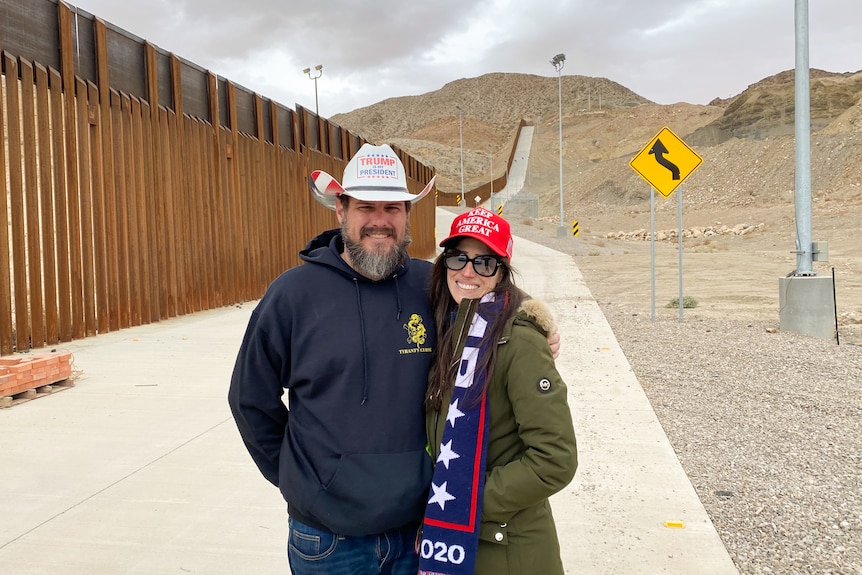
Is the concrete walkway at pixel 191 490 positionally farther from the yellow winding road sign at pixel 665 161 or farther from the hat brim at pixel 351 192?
the yellow winding road sign at pixel 665 161

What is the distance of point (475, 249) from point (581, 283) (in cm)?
1579

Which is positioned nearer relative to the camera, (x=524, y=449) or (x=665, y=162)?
(x=524, y=449)

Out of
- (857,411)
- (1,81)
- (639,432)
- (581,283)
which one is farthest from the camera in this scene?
(581,283)

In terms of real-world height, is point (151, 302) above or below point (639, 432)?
above

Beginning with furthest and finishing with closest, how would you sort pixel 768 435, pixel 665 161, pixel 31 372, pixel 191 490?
1. pixel 665 161
2. pixel 31 372
3. pixel 768 435
4. pixel 191 490

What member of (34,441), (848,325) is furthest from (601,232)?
(34,441)

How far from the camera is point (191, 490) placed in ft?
13.9

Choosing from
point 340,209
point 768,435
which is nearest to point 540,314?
point 340,209

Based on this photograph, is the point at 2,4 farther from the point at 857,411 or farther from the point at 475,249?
the point at 857,411

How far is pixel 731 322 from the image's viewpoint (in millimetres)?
11125

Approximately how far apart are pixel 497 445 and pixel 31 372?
18.7ft

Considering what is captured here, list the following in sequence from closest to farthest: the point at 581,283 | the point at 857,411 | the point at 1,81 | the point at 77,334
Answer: the point at 857,411 → the point at 1,81 → the point at 77,334 → the point at 581,283

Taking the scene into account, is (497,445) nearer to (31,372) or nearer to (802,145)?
(31,372)

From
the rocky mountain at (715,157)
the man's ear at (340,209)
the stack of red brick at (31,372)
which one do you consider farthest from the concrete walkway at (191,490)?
the rocky mountain at (715,157)
